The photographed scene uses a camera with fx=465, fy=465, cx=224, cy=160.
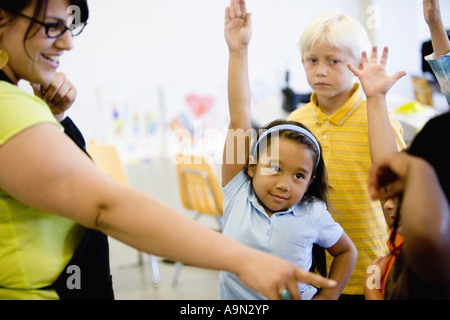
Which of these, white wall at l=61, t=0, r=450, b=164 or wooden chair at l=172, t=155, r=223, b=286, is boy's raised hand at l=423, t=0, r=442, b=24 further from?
white wall at l=61, t=0, r=450, b=164

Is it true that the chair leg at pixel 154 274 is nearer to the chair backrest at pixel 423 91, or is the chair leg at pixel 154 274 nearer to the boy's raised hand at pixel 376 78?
the boy's raised hand at pixel 376 78

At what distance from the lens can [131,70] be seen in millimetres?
4250

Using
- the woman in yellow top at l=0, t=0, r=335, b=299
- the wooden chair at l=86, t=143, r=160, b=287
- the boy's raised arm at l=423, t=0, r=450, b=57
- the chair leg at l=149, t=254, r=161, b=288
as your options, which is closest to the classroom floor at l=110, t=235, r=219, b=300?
the chair leg at l=149, t=254, r=161, b=288

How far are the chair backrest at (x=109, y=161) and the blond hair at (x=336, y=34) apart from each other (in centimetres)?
176

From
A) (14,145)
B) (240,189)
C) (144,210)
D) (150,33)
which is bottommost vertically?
Answer: (240,189)

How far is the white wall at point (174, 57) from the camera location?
4.03m

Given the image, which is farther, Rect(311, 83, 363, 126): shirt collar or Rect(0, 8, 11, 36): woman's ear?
Rect(311, 83, 363, 126): shirt collar

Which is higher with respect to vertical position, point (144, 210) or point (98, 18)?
point (98, 18)

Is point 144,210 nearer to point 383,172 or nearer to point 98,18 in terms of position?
point 383,172

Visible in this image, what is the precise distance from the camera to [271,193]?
1167mm

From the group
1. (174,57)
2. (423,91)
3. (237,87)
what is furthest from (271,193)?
(423,91)

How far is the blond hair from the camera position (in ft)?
4.98
